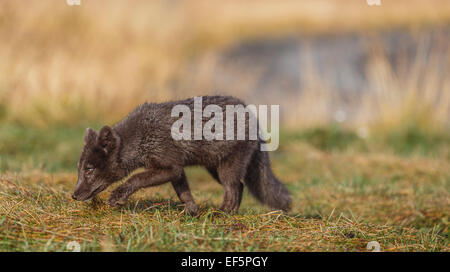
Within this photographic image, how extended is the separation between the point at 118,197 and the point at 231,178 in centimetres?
109

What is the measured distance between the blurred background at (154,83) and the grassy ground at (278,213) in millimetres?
78

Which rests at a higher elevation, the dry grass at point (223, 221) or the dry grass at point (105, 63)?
the dry grass at point (105, 63)

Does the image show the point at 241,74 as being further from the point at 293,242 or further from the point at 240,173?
the point at 293,242

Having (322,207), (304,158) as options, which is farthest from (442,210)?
(304,158)

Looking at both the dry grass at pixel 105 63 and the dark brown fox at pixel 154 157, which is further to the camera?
the dry grass at pixel 105 63

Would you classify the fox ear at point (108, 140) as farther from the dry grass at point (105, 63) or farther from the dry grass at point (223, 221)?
the dry grass at point (105, 63)

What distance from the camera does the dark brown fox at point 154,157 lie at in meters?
4.46

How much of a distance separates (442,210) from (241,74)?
349 inches

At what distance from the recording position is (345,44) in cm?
1973

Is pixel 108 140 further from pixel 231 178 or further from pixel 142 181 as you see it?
pixel 231 178

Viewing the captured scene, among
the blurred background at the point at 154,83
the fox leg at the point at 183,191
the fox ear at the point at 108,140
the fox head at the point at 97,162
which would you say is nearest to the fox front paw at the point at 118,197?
the fox head at the point at 97,162

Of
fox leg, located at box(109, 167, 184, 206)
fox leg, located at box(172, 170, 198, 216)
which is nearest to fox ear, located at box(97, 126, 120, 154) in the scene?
fox leg, located at box(109, 167, 184, 206)

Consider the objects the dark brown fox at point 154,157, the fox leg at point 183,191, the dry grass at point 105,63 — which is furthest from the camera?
the dry grass at point 105,63

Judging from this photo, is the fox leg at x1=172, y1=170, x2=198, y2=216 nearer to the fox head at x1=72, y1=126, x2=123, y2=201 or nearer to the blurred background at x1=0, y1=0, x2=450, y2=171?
the fox head at x1=72, y1=126, x2=123, y2=201
